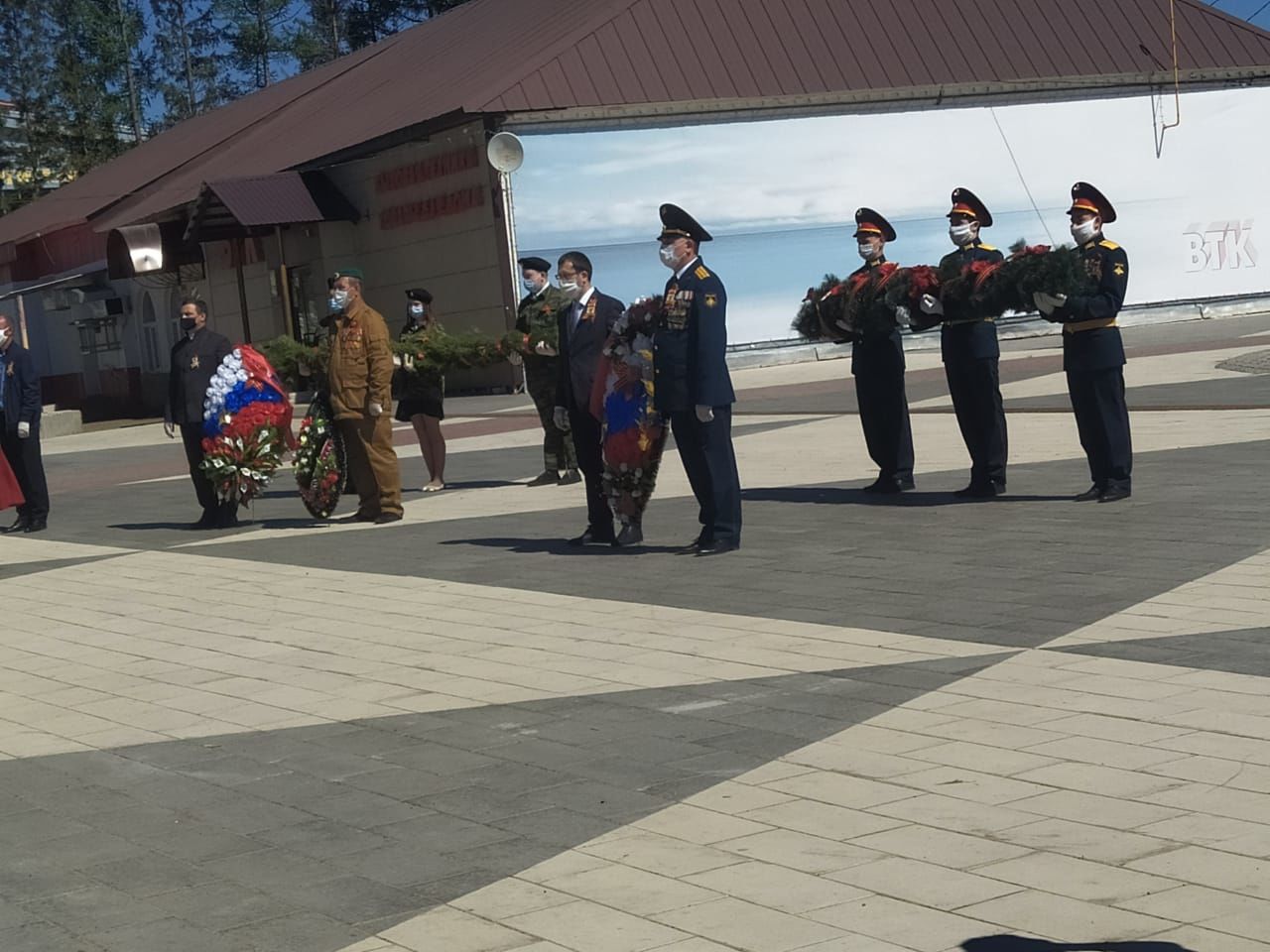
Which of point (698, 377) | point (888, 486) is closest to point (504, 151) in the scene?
point (888, 486)

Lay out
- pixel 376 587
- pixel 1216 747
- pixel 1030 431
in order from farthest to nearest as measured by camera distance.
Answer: pixel 1030 431, pixel 376 587, pixel 1216 747

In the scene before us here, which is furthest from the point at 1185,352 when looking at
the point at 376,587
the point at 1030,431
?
the point at 376,587

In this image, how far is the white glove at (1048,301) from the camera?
11305 mm

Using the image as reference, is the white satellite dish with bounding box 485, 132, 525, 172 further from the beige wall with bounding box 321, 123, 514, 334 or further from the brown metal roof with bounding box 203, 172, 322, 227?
the brown metal roof with bounding box 203, 172, 322, 227

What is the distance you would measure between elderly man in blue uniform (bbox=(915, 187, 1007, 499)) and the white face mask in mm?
659

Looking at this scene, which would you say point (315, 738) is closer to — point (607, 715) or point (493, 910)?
point (607, 715)

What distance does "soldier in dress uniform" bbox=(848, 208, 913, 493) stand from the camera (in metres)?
12.9

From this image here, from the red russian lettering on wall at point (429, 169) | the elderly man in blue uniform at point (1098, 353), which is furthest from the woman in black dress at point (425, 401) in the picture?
the red russian lettering on wall at point (429, 169)

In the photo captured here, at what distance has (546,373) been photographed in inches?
601

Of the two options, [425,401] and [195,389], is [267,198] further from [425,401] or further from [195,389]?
[195,389]

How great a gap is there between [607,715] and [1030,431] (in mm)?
9934

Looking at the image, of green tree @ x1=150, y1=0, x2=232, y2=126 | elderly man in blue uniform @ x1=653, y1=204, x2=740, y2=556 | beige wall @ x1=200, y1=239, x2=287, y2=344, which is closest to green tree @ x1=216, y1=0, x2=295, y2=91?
green tree @ x1=150, y1=0, x2=232, y2=126

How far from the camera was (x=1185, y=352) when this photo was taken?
79.4 ft

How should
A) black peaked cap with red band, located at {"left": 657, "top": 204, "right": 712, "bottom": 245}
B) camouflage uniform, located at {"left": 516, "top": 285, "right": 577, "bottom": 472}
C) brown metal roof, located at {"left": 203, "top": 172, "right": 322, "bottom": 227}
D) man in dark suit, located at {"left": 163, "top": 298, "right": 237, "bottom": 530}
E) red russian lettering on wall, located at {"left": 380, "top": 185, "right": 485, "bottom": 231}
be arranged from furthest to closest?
1. brown metal roof, located at {"left": 203, "top": 172, "right": 322, "bottom": 227}
2. red russian lettering on wall, located at {"left": 380, "top": 185, "right": 485, "bottom": 231}
3. camouflage uniform, located at {"left": 516, "top": 285, "right": 577, "bottom": 472}
4. man in dark suit, located at {"left": 163, "top": 298, "right": 237, "bottom": 530}
5. black peaked cap with red band, located at {"left": 657, "top": 204, "right": 712, "bottom": 245}
